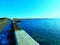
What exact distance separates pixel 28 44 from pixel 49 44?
6.33m

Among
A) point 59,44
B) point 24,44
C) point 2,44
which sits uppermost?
point 24,44

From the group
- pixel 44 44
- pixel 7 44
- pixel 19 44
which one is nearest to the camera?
pixel 19 44

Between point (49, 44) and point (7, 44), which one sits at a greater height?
point (7, 44)

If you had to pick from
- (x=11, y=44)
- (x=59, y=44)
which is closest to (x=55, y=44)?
(x=59, y=44)

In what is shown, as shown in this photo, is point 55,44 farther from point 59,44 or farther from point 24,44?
point 24,44

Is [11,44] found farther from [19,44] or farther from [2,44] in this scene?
[19,44]

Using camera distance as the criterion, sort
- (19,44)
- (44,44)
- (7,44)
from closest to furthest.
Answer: (19,44) < (7,44) < (44,44)

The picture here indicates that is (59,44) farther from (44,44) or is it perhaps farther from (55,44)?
(44,44)

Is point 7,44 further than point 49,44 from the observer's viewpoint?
No

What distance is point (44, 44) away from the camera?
10.8 meters

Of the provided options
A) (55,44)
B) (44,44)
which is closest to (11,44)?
(44,44)

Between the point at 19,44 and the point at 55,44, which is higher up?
the point at 19,44

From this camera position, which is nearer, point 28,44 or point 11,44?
point 28,44

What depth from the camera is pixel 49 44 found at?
10.9m
